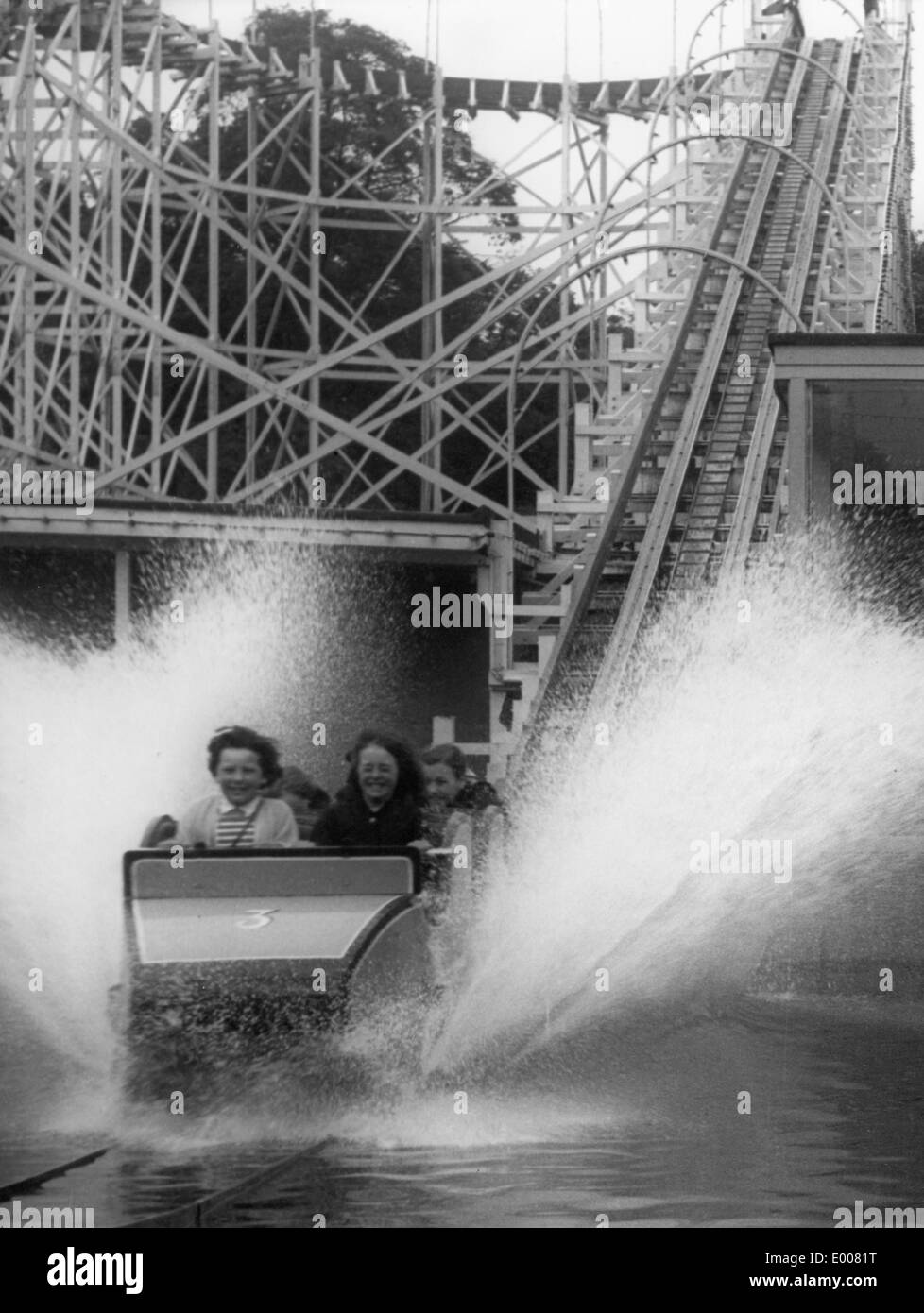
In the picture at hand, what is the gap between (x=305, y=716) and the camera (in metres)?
18.0

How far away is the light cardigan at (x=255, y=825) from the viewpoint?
8.07 meters

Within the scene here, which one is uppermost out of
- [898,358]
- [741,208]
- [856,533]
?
[741,208]

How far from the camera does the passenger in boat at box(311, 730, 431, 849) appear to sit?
803 cm

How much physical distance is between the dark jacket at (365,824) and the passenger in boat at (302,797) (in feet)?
0.86

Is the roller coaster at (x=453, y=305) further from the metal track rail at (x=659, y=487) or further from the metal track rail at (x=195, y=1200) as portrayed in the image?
the metal track rail at (x=195, y=1200)

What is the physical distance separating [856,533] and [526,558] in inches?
344

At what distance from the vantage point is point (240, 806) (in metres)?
8.10

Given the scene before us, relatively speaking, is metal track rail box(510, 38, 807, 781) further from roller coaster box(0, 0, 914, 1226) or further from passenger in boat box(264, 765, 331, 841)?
passenger in boat box(264, 765, 331, 841)

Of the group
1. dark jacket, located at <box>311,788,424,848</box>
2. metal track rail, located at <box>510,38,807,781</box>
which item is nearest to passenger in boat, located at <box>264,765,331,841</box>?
dark jacket, located at <box>311,788,424,848</box>

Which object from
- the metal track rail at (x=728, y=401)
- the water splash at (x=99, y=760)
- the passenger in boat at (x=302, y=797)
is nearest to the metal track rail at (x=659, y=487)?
the metal track rail at (x=728, y=401)

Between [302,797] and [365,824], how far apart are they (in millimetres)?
560

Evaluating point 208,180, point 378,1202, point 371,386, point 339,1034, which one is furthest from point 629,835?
point 371,386

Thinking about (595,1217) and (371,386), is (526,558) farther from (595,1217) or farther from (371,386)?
(595,1217)
